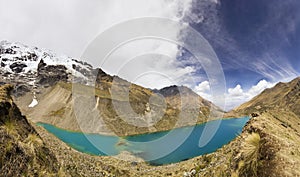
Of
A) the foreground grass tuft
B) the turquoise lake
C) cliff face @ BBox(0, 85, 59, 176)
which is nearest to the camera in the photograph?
the foreground grass tuft

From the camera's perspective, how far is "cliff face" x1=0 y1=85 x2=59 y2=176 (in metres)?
9.91

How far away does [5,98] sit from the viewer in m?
14.0

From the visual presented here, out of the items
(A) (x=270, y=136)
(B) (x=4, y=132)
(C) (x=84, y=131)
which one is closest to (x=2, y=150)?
(B) (x=4, y=132)

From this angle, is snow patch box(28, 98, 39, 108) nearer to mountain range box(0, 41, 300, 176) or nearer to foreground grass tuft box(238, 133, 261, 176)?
mountain range box(0, 41, 300, 176)

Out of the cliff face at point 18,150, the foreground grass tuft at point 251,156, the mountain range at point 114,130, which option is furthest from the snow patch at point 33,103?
the foreground grass tuft at point 251,156

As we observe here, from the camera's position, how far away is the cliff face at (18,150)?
9906 mm

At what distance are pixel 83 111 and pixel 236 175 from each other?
130920 millimetres

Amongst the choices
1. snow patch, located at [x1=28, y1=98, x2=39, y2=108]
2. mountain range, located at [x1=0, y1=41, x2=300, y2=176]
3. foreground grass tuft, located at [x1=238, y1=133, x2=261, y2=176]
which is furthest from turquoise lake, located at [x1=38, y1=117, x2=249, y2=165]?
snow patch, located at [x1=28, y1=98, x2=39, y2=108]

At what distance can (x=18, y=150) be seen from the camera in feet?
35.3

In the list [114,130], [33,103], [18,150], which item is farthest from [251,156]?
[33,103]

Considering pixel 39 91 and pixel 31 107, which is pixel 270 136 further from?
pixel 39 91

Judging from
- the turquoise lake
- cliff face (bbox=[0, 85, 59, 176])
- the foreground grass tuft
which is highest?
the foreground grass tuft

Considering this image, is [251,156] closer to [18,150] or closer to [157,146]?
[18,150]

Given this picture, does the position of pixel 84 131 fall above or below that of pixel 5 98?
below
